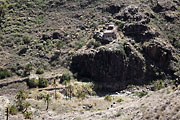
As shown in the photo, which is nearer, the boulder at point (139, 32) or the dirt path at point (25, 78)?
the dirt path at point (25, 78)

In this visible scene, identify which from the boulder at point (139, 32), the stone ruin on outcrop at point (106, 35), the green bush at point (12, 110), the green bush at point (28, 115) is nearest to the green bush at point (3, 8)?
the stone ruin on outcrop at point (106, 35)

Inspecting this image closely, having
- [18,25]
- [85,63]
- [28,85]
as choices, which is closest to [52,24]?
[18,25]

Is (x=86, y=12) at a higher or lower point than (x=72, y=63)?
higher

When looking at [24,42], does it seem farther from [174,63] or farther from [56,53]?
[174,63]

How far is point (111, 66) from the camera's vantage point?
70.8 meters

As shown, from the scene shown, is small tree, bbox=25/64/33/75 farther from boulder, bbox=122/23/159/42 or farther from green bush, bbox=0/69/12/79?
boulder, bbox=122/23/159/42

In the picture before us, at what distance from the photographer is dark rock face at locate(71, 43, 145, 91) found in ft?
230

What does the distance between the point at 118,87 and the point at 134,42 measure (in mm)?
14459

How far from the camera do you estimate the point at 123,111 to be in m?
35.0

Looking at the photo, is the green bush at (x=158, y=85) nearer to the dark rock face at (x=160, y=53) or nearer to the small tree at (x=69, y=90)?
the dark rock face at (x=160, y=53)

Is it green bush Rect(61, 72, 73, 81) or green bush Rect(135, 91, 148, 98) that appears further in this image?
green bush Rect(61, 72, 73, 81)

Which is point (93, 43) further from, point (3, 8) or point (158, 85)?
point (3, 8)

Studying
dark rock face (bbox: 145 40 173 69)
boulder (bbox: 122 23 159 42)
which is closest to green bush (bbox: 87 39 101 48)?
boulder (bbox: 122 23 159 42)

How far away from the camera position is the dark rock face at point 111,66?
230ft
